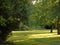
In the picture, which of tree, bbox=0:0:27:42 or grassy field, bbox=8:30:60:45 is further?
grassy field, bbox=8:30:60:45

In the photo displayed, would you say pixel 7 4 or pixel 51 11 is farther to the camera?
pixel 51 11

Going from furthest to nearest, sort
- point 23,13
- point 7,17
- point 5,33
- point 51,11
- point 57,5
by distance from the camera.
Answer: point 51,11
point 57,5
point 5,33
point 23,13
point 7,17

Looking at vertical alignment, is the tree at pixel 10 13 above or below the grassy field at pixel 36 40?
above

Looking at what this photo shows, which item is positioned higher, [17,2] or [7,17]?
[17,2]

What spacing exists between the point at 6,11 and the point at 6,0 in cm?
129

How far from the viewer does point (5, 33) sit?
2559 centimetres

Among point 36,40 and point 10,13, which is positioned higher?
point 10,13

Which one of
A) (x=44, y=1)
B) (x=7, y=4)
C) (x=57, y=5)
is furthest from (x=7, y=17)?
(x=44, y=1)

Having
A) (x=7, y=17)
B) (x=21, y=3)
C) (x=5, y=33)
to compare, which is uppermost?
(x=21, y=3)

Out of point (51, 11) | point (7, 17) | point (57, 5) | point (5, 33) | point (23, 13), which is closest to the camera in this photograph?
point (7, 17)

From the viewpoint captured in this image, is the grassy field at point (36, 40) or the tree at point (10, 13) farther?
the grassy field at point (36, 40)

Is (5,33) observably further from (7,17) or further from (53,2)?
(53,2)

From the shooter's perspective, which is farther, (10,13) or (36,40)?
(36,40)

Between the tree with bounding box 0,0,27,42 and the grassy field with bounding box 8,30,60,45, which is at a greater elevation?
the tree with bounding box 0,0,27,42
